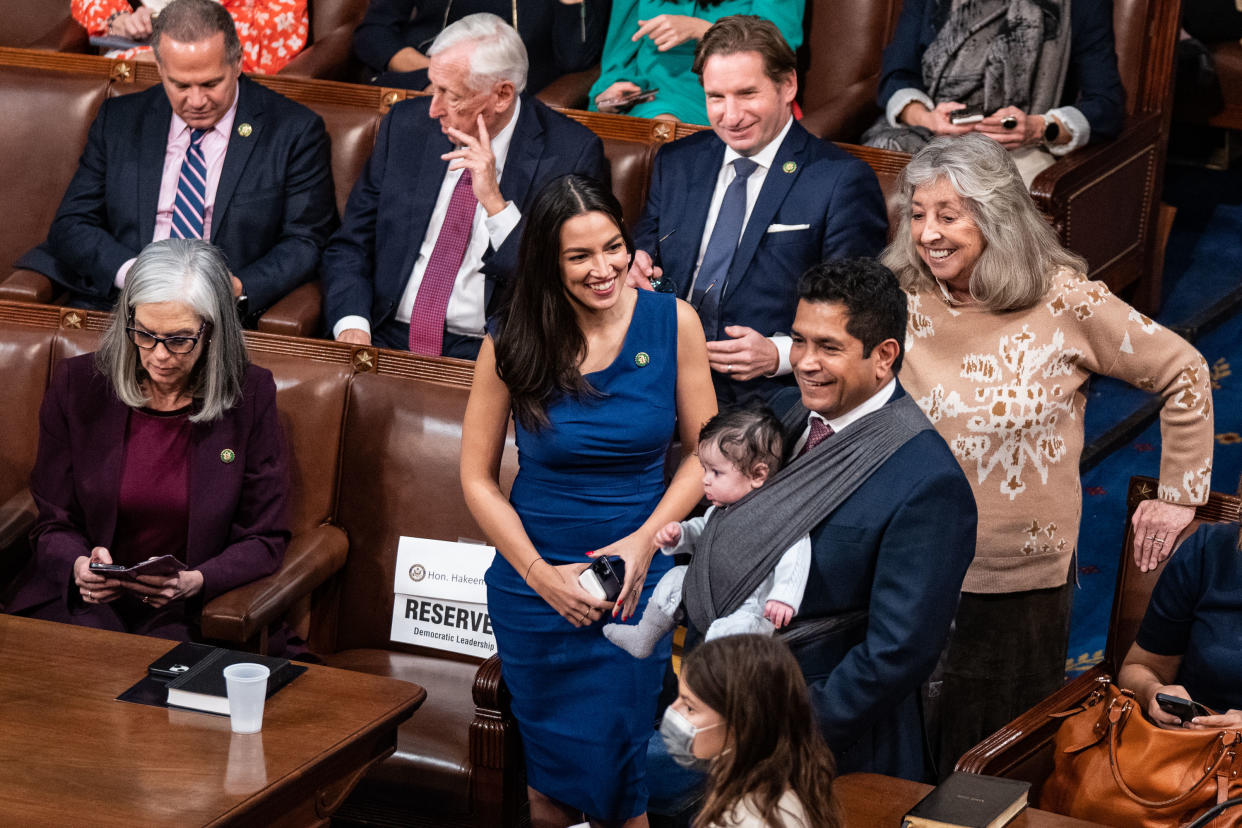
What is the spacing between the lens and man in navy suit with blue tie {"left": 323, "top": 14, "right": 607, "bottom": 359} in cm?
350

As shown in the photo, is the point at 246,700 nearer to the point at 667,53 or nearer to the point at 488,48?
the point at 488,48

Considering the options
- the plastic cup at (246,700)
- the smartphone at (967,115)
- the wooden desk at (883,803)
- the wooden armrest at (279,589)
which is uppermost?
the smartphone at (967,115)

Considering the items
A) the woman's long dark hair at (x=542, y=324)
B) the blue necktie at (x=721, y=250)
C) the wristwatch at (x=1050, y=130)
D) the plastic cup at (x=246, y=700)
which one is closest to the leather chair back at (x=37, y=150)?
the blue necktie at (x=721, y=250)

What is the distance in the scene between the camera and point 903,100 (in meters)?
3.96

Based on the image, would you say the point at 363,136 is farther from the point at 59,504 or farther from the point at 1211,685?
the point at 1211,685

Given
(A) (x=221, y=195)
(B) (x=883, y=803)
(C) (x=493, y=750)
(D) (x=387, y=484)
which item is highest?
(A) (x=221, y=195)

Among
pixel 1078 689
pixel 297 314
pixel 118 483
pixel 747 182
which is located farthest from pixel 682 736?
pixel 297 314

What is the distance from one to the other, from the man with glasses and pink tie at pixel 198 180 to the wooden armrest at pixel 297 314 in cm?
4

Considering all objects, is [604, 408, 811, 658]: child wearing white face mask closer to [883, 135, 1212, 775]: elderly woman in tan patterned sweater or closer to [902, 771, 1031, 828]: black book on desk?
[902, 771, 1031, 828]: black book on desk

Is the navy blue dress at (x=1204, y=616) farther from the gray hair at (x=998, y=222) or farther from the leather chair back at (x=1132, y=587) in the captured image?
the gray hair at (x=998, y=222)

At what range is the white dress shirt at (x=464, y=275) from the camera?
356 cm

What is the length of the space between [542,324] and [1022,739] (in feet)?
3.25

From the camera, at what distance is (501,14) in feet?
14.2

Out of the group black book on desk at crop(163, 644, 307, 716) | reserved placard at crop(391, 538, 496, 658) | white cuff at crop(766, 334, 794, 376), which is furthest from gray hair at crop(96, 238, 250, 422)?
white cuff at crop(766, 334, 794, 376)
